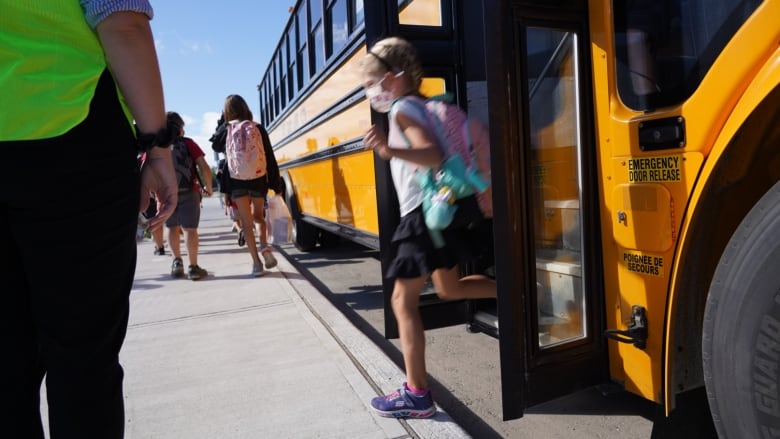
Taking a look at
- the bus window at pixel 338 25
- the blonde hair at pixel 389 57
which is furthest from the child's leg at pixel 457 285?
the bus window at pixel 338 25

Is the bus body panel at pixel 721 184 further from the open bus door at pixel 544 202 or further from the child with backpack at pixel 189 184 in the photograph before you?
the child with backpack at pixel 189 184

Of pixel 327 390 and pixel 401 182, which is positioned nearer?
pixel 401 182

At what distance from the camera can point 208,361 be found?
114 inches

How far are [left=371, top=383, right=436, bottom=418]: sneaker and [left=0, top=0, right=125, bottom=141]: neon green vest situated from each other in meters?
1.48

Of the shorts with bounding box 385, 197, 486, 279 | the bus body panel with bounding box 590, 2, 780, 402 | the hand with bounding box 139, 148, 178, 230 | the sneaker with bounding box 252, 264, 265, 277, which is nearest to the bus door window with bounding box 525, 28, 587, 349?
the bus body panel with bounding box 590, 2, 780, 402

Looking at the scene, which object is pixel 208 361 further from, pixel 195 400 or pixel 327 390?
pixel 327 390

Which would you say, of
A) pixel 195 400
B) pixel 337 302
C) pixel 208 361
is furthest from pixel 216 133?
pixel 195 400

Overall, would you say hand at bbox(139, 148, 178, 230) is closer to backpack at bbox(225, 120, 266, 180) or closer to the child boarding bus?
→ the child boarding bus

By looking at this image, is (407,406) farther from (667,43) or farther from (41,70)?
(41,70)


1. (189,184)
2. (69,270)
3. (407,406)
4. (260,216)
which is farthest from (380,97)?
(260,216)

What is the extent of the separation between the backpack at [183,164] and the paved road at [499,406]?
2.19 meters

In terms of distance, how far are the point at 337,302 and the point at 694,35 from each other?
326 centimetres

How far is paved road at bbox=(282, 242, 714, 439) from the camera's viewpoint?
1947mm

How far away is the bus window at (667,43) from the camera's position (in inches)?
52.7
